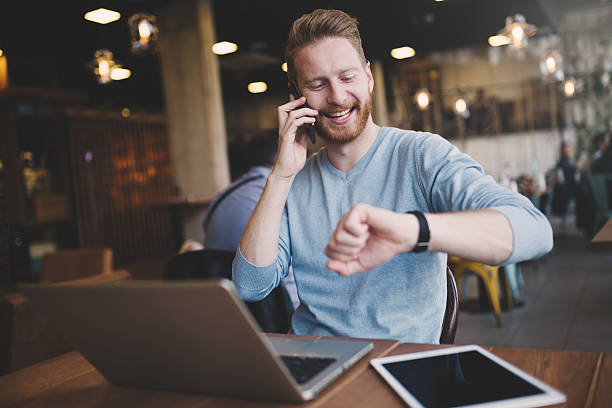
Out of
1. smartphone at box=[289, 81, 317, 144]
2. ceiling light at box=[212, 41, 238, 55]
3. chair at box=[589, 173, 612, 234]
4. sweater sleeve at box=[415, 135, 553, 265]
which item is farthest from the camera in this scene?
ceiling light at box=[212, 41, 238, 55]

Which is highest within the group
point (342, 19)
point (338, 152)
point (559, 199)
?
point (342, 19)

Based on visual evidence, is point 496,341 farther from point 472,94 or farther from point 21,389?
point 472,94

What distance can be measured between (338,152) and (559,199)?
8.15 meters

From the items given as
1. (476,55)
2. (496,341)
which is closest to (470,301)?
(496,341)

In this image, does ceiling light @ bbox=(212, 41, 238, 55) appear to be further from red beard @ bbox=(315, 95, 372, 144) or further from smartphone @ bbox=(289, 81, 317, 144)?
red beard @ bbox=(315, 95, 372, 144)

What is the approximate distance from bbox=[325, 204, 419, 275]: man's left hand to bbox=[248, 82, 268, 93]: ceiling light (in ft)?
39.0

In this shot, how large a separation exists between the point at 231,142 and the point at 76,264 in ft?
4.14

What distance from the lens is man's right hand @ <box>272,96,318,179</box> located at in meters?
1.37

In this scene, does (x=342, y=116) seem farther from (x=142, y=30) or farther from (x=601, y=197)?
(x=601, y=197)

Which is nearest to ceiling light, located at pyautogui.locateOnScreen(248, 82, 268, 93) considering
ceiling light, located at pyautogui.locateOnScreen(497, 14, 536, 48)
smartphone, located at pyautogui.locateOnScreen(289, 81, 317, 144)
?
ceiling light, located at pyautogui.locateOnScreen(497, 14, 536, 48)

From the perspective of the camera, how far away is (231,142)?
117 inches

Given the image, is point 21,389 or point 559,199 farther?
point 559,199

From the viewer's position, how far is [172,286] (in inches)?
24.9

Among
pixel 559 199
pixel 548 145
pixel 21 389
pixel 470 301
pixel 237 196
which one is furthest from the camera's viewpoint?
pixel 548 145
